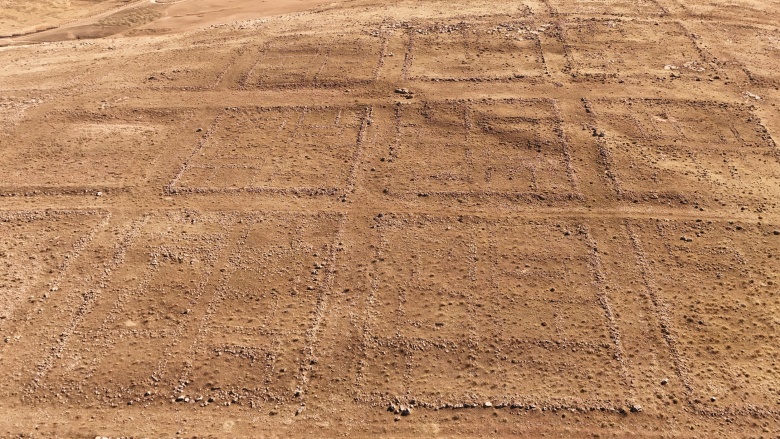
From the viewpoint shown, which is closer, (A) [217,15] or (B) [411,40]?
(B) [411,40]

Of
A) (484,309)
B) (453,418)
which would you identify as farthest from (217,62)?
(453,418)

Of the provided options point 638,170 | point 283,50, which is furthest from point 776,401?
point 283,50

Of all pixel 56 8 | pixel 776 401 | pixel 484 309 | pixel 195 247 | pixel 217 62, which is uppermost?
pixel 56 8

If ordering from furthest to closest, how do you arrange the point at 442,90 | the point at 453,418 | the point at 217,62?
1. the point at 217,62
2. the point at 442,90
3. the point at 453,418

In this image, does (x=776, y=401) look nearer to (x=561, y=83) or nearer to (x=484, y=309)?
(x=484, y=309)

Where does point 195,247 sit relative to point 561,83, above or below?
below

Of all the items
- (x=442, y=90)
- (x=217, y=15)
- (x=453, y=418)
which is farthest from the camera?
(x=217, y=15)
